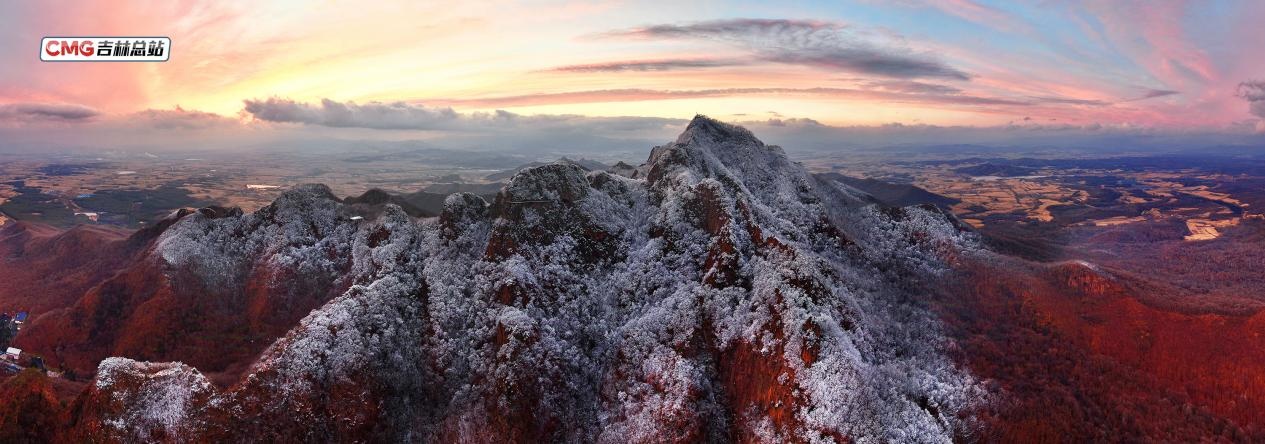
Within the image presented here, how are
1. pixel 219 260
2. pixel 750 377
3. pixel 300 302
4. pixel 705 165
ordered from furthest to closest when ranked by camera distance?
1. pixel 705 165
2. pixel 219 260
3. pixel 300 302
4. pixel 750 377

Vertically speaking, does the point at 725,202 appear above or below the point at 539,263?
above

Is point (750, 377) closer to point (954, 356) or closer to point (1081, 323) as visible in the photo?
point (954, 356)

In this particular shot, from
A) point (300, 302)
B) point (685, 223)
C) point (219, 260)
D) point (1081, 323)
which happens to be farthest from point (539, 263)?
point (1081, 323)

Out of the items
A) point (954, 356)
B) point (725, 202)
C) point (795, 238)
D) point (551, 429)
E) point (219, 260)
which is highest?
point (725, 202)

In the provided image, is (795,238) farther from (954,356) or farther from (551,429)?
(551,429)

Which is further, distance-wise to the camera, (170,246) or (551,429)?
(170,246)

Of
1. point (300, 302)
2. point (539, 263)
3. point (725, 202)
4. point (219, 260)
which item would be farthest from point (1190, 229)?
point (219, 260)

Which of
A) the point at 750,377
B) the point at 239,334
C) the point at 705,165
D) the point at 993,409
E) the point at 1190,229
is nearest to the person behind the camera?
the point at 750,377
